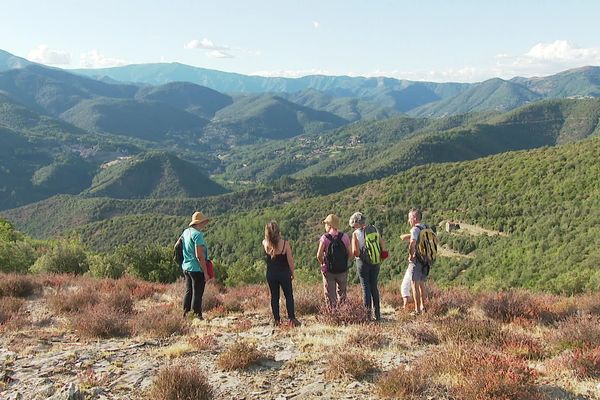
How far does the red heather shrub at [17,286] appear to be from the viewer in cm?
1068

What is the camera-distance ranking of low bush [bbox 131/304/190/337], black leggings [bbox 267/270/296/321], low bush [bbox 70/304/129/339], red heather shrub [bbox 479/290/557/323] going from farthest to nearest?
red heather shrub [bbox 479/290/557/323]
black leggings [bbox 267/270/296/321]
low bush [bbox 70/304/129/339]
low bush [bbox 131/304/190/337]

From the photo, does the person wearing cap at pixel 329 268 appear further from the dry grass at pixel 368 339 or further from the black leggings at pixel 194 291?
the black leggings at pixel 194 291

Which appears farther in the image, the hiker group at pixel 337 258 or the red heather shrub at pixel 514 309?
the red heather shrub at pixel 514 309

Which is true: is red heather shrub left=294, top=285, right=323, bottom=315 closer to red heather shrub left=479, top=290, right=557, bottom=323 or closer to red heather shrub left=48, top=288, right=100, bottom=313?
red heather shrub left=479, top=290, right=557, bottom=323

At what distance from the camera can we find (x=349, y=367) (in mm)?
5141

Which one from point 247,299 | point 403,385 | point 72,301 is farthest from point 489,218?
point 403,385

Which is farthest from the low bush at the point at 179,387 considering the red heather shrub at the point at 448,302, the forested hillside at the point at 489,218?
the forested hillside at the point at 489,218

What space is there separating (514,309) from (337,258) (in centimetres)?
334

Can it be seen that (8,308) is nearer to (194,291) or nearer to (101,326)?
(101,326)

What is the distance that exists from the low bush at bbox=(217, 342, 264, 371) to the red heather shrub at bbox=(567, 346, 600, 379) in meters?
3.66

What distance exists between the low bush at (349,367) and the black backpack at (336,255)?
102 inches

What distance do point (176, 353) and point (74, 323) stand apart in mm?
2794

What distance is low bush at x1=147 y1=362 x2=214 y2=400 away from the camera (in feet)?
15.0

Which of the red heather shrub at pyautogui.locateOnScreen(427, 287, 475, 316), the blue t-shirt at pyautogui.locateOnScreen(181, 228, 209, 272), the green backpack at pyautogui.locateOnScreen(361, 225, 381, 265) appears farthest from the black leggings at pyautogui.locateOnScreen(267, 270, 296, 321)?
the red heather shrub at pyautogui.locateOnScreen(427, 287, 475, 316)
